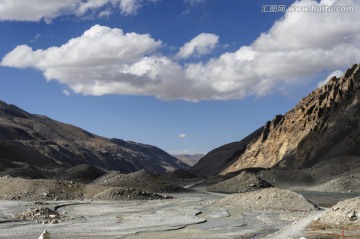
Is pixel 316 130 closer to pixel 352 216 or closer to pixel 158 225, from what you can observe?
pixel 158 225

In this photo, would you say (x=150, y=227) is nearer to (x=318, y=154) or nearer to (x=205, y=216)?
(x=205, y=216)

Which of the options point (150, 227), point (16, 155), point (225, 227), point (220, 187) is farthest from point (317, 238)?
point (16, 155)

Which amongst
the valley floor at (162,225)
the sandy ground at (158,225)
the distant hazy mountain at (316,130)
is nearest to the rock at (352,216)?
the valley floor at (162,225)

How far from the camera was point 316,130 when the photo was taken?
134750 millimetres

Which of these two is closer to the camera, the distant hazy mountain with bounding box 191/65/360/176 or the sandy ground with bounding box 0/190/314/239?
the sandy ground with bounding box 0/190/314/239

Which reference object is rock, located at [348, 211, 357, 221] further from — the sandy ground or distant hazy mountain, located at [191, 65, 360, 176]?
distant hazy mountain, located at [191, 65, 360, 176]

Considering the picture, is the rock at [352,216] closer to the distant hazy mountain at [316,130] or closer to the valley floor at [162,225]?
the valley floor at [162,225]

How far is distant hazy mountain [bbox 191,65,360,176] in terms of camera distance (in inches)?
4887

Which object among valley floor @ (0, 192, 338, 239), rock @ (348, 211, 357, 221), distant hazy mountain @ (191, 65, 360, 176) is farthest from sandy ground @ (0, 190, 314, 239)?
distant hazy mountain @ (191, 65, 360, 176)

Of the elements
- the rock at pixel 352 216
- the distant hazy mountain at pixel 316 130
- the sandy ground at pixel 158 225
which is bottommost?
the sandy ground at pixel 158 225

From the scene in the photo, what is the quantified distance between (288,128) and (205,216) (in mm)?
114709

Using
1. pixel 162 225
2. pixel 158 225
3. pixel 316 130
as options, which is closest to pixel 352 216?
pixel 162 225

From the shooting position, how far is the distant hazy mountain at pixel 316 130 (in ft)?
407

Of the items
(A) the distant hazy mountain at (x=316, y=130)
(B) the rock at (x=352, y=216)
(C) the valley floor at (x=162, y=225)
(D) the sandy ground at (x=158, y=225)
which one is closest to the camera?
(B) the rock at (x=352, y=216)
